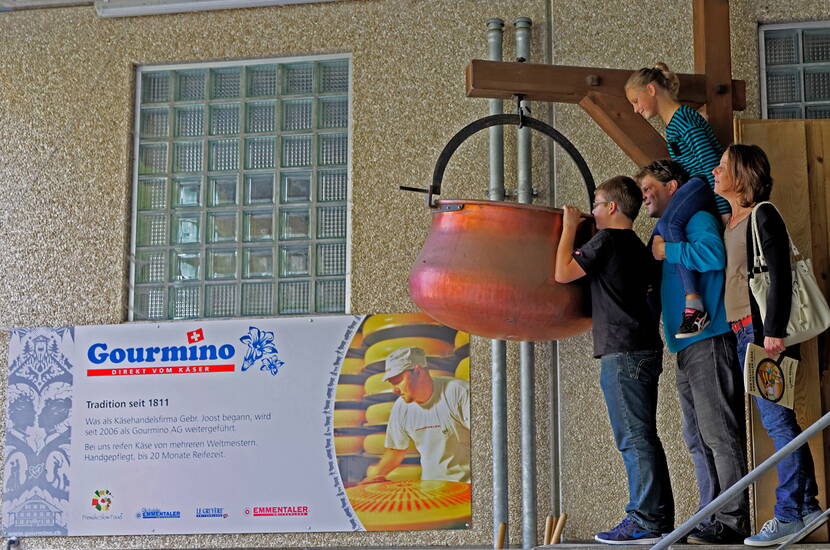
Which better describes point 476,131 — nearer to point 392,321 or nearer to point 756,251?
point 756,251

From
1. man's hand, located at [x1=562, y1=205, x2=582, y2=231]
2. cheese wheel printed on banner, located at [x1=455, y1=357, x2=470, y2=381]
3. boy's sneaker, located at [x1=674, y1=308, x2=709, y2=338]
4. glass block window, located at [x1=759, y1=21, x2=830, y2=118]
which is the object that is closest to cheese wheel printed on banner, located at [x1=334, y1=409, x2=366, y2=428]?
cheese wheel printed on banner, located at [x1=455, y1=357, x2=470, y2=381]

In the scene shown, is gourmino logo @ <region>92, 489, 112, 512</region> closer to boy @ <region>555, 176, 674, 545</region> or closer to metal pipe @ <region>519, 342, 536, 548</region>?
metal pipe @ <region>519, 342, 536, 548</region>

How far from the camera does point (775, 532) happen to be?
3.42 meters

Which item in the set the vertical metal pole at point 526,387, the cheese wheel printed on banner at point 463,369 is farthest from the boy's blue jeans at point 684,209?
the cheese wheel printed on banner at point 463,369

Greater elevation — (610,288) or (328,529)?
(610,288)

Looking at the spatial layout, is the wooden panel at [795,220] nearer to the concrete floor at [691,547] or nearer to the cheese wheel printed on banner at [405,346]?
the concrete floor at [691,547]

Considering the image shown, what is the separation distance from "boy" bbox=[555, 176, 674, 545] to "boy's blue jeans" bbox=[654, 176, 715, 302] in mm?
124

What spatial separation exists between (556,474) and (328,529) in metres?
1.03

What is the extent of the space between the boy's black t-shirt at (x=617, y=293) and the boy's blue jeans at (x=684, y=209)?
121 mm

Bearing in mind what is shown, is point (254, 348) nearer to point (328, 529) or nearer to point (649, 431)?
point (328, 529)

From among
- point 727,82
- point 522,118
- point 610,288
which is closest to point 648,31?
point 727,82

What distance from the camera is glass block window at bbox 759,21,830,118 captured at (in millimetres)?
5156

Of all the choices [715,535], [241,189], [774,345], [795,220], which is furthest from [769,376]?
[241,189]

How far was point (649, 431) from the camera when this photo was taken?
3.70m
